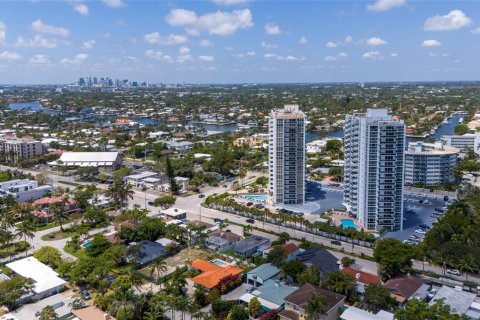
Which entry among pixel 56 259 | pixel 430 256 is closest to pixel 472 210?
pixel 430 256

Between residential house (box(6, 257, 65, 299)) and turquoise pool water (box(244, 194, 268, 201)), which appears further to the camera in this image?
turquoise pool water (box(244, 194, 268, 201))

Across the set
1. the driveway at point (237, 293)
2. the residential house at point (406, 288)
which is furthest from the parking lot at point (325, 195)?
the driveway at point (237, 293)

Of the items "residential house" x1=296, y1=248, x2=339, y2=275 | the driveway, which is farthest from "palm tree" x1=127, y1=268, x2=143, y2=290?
"residential house" x1=296, y1=248, x2=339, y2=275

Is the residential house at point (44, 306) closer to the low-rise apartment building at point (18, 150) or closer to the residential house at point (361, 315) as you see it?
the residential house at point (361, 315)

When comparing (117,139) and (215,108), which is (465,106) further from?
(117,139)

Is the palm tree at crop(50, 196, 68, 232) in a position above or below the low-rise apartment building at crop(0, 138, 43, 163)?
below

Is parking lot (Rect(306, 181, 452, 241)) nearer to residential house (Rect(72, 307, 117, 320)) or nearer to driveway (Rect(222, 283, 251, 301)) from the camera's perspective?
driveway (Rect(222, 283, 251, 301))

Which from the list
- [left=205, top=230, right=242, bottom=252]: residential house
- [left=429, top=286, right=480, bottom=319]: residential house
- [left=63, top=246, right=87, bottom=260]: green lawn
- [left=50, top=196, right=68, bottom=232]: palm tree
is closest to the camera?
[left=429, top=286, right=480, bottom=319]: residential house
